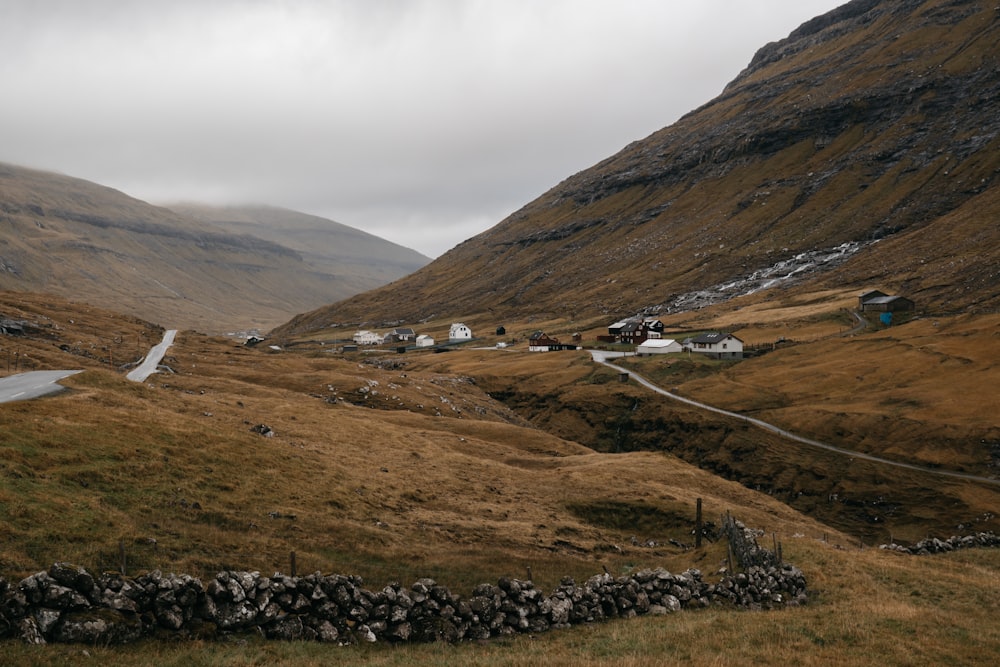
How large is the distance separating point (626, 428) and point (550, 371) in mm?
33874

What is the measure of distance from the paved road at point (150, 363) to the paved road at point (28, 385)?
8.36 metres

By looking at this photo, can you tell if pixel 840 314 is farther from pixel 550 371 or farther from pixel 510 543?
pixel 510 543

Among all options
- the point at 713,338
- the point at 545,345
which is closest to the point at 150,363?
the point at 545,345

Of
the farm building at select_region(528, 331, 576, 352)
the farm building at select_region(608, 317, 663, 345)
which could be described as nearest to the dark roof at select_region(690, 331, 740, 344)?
the farm building at select_region(608, 317, 663, 345)

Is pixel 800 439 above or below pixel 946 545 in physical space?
below

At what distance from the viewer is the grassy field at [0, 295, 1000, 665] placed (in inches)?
741

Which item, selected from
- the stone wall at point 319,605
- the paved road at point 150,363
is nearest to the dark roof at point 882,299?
the stone wall at point 319,605

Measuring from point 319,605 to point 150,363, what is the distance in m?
80.4

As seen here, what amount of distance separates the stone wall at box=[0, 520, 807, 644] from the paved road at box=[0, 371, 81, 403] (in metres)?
29.1

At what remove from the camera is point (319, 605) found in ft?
63.3

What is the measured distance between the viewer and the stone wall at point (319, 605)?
1603 cm

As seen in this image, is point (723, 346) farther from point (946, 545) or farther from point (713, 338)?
point (946, 545)

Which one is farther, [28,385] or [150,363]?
[150,363]

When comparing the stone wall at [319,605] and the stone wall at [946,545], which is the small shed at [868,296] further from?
the stone wall at [319,605]
